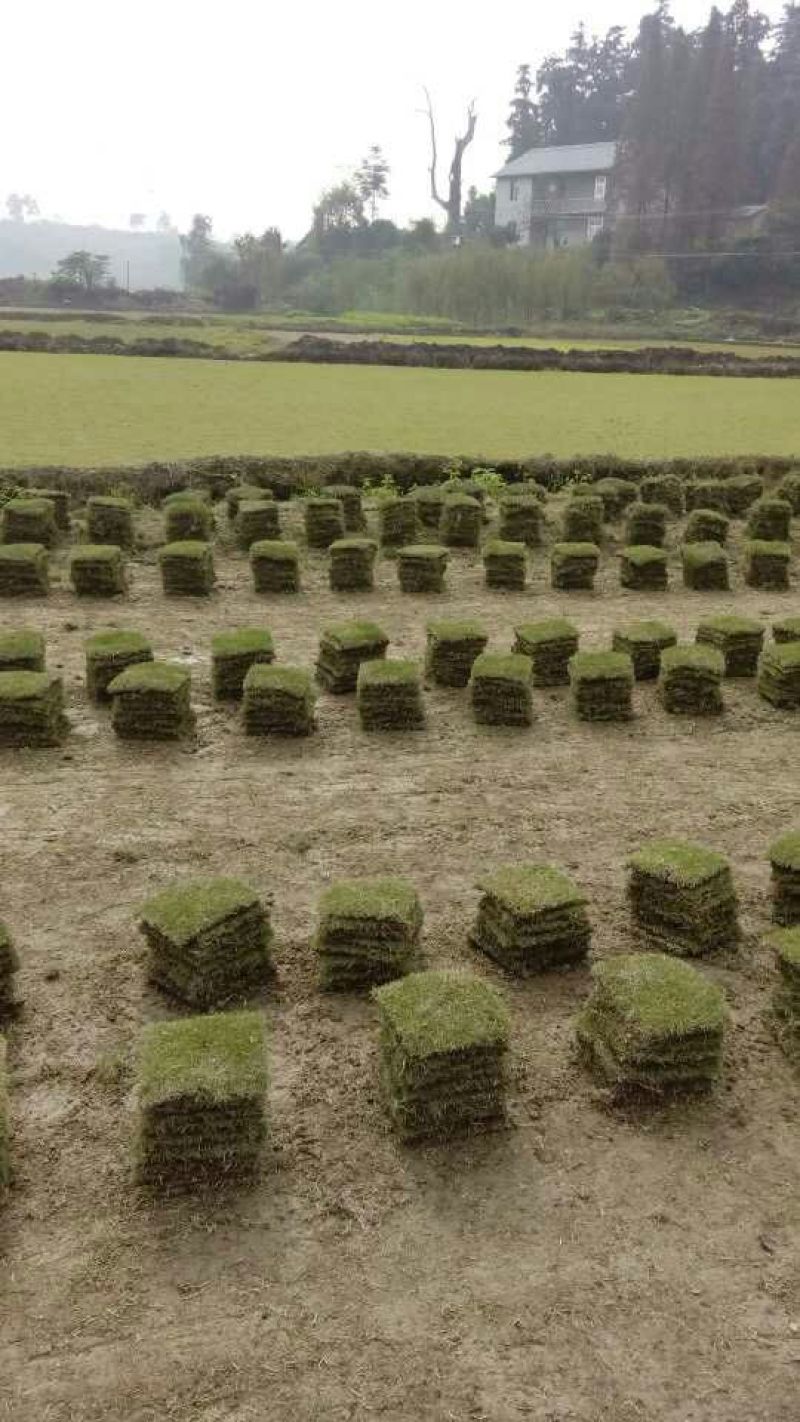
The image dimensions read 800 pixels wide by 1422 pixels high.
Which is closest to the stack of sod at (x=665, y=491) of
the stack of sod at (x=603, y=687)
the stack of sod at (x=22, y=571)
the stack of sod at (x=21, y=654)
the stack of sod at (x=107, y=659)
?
the stack of sod at (x=603, y=687)

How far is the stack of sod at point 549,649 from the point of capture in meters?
13.5

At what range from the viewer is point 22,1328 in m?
A: 5.32

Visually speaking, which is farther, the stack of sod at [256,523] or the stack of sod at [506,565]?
the stack of sod at [256,523]

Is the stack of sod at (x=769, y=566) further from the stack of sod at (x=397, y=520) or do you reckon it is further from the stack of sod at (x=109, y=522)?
the stack of sod at (x=109, y=522)

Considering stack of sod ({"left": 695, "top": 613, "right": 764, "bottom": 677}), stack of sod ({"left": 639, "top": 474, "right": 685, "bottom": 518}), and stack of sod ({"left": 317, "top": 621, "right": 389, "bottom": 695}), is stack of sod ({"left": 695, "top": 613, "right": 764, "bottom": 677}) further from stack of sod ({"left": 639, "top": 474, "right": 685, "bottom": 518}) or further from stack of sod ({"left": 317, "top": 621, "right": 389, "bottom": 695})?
stack of sod ({"left": 639, "top": 474, "right": 685, "bottom": 518})

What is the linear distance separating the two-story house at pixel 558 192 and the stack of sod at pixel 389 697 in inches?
3694

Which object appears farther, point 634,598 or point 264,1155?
point 634,598

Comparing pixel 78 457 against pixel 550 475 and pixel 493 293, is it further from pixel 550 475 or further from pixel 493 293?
pixel 493 293

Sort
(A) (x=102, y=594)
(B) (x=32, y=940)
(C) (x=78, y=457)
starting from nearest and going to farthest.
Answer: (B) (x=32, y=940) → (A) (x=102, y=594) → (C) (x=78, y=457)

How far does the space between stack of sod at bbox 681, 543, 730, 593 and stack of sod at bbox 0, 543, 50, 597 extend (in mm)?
10000

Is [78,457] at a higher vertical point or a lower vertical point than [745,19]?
lower

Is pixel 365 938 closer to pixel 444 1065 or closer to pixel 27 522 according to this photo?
pixel 444 1065

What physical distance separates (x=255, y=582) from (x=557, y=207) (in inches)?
3881

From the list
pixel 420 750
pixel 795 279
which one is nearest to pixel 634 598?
pixel 420 750
